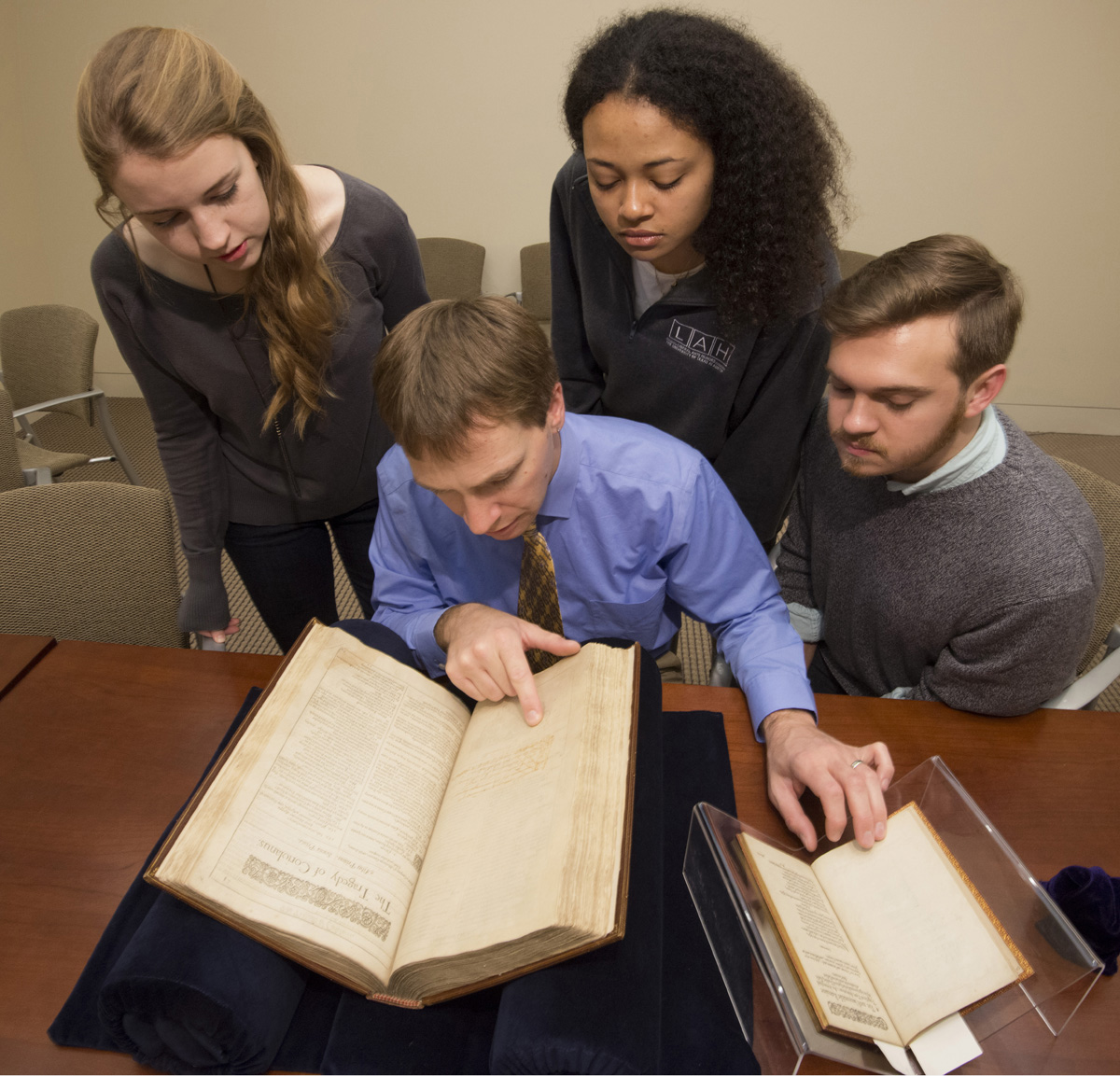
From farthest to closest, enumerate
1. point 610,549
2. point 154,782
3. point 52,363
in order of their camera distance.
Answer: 1. point 52,363
2. point 610,549
3. point 154,782

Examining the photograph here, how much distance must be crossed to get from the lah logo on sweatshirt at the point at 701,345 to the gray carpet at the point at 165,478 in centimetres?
141

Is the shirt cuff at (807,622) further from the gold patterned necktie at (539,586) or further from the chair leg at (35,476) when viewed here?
the chair leg at (35,476)

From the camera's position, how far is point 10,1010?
29.7 inches

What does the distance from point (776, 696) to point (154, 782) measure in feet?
2.72

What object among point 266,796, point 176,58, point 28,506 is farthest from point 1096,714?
point 28,506

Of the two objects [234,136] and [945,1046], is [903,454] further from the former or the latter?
[234,136]

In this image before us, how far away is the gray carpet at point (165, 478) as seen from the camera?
2.73m

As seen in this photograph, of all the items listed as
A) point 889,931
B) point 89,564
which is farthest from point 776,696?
point 89,564

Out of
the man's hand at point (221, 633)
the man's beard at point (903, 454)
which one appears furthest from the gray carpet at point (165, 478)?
the man's beard at point (903, 454)

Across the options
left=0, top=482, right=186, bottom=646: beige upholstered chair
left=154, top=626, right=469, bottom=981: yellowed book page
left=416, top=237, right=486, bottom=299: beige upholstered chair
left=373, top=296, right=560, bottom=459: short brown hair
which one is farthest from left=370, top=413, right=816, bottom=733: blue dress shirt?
left=416, top=237, right=486, bottom=299: beige upholstered chair

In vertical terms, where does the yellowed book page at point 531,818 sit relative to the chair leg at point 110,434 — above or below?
above

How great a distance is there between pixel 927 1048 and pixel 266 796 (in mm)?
648

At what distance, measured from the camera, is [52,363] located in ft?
10.2

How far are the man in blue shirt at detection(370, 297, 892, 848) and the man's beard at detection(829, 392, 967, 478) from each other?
0.65ft
